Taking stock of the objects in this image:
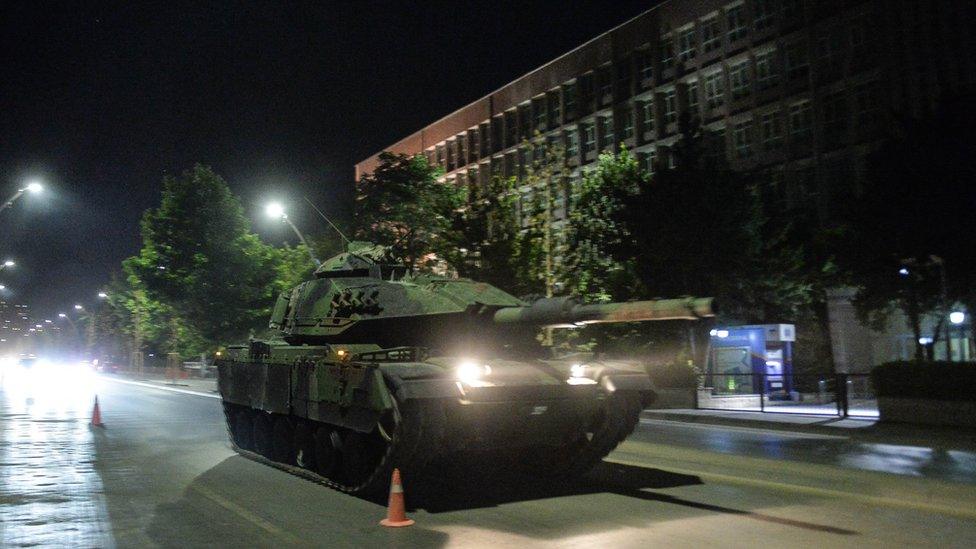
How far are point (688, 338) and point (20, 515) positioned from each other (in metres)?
24.5

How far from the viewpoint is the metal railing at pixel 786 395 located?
23.2m

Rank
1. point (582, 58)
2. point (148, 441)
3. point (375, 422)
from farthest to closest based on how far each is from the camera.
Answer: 1. point (582, 58)
2. point (148, 441)
3. point (375, 422)

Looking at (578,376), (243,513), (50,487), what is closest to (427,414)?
(243,513)

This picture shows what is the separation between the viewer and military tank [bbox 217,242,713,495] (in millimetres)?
10242

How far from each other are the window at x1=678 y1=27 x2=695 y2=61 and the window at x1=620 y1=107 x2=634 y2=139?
4578mm

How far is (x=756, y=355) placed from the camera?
28.7 metres

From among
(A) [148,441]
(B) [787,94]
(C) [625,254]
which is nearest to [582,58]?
(B) [787,94]

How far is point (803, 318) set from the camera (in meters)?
36.6

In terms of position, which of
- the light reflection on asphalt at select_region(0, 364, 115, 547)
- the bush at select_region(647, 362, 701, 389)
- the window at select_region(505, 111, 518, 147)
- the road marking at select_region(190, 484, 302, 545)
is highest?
the window at select_region(505, 111, 518, 147)

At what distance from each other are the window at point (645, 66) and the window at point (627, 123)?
77.6 inches

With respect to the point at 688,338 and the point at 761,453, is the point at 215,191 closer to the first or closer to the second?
the point at 688,338

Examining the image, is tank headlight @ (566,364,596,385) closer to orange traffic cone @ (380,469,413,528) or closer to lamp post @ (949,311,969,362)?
orange traffic cone @ (380,469,413,528)

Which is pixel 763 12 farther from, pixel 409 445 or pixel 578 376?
pixel 409 445

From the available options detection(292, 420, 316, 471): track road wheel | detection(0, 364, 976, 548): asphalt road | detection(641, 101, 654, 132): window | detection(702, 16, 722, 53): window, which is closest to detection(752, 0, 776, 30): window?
detection(702, 16, 722, 53): window
